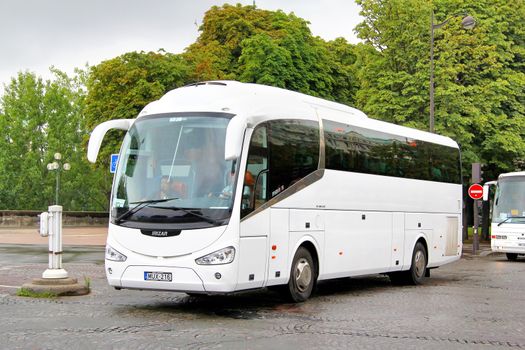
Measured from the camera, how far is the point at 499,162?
3856 cm

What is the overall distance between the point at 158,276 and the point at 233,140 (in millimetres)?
2298

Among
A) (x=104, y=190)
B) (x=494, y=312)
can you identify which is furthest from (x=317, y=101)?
(x=104, y=190)

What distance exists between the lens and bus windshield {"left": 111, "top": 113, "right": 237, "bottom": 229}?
39.4ft

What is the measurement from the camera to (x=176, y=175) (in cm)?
1223

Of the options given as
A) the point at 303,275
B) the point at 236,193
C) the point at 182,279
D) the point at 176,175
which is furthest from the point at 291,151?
the point at 182,279

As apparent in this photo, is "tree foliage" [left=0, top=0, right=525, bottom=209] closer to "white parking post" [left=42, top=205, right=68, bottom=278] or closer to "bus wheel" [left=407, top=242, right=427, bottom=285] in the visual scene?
"bus wheel" [left=407, top=242, right=427, bottom=285]

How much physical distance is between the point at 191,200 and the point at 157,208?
0.54 metres

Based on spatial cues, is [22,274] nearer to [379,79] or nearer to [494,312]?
[494,312]

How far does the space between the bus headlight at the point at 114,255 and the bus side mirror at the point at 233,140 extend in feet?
7.68

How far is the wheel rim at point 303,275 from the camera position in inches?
541

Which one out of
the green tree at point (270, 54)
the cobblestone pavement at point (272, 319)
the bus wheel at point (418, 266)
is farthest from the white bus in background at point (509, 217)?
the green tree at point (270, 54)

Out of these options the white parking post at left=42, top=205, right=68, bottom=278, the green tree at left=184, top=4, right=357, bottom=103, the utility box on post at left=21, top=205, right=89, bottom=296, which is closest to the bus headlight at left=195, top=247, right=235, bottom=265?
the utility box on post at left=21, top=205, right=89, bottom=296

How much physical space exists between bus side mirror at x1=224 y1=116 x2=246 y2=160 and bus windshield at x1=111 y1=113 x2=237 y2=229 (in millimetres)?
633

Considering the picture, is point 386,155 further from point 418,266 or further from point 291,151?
point 291,151
